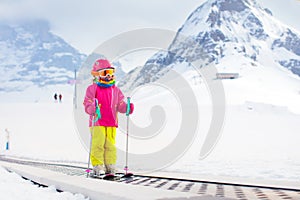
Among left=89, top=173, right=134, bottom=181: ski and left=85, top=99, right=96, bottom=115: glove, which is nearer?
left=89, top=173, right=134, bottom=181: ski

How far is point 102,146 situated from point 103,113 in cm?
56

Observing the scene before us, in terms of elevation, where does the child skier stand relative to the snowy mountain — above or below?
below

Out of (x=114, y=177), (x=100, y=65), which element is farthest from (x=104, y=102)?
(x=114, y=177)

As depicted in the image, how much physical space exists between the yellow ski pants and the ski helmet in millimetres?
1056

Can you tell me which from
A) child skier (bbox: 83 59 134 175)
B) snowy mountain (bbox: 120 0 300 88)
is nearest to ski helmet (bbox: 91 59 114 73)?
child skier (bbox: 83 59 134 175)

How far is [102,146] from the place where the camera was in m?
6.04

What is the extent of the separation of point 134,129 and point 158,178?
1358 centimetres

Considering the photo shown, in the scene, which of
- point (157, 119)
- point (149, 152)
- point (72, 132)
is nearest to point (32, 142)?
point (72, 132)

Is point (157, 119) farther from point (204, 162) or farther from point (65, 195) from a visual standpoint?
point (65, 195)

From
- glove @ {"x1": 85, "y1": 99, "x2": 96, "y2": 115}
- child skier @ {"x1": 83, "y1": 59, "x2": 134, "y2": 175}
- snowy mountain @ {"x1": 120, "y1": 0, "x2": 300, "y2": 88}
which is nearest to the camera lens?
glove @ {"x1": 85, "y1": 99, "x2": 96, "y2": 115}

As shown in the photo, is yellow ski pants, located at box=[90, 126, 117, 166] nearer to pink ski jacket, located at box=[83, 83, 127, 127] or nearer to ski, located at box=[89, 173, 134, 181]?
pink ski jacket, located at box=[83, 83, 127, 127]

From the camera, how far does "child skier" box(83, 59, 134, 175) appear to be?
6023mm

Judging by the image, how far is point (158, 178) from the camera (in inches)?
230

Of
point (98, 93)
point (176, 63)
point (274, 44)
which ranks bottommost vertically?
point (98, 93)
